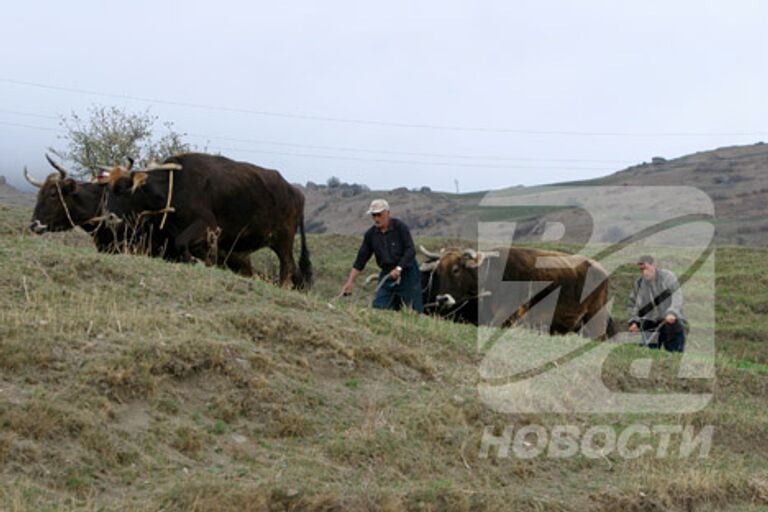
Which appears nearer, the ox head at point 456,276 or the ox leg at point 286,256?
the ox leg at point 286,256

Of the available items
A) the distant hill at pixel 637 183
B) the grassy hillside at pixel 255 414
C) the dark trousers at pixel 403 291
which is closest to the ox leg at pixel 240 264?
the dark trousers at pixel 403 291

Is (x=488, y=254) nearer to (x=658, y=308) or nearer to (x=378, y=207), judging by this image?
(x=658, y=308)

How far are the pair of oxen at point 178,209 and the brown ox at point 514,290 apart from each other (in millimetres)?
2466

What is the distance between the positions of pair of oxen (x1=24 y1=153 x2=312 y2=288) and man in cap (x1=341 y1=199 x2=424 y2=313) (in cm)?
230

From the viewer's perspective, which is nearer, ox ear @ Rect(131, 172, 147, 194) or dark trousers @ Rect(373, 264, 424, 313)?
dark trousers @ Rect(373, 264, 424, 313)

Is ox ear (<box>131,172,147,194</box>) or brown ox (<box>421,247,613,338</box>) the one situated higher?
ox ear (<box>131,172,147,194</box>)

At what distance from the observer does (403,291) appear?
15445 mm

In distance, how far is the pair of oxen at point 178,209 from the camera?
1647 cm

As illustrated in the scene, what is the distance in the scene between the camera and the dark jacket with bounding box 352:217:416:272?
15180 millimetres

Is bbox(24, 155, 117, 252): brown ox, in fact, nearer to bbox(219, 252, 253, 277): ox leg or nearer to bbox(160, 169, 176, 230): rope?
bbox(160, 169, 176, 230): rope

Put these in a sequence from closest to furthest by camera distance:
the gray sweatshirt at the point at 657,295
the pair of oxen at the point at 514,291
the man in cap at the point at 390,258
A: the man in cap at the point at 390,258, the gray sweatshirt at the point at 657,295, the pair of oxen at the point at 514,291

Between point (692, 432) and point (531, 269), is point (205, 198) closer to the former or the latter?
point (531, 269)

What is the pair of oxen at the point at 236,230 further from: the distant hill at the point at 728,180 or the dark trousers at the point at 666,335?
the distant hill at the point at 728,180

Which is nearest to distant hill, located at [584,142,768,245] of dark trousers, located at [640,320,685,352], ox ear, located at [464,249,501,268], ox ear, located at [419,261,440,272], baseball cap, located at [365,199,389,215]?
ox ear, located at [419,261,440,272]
